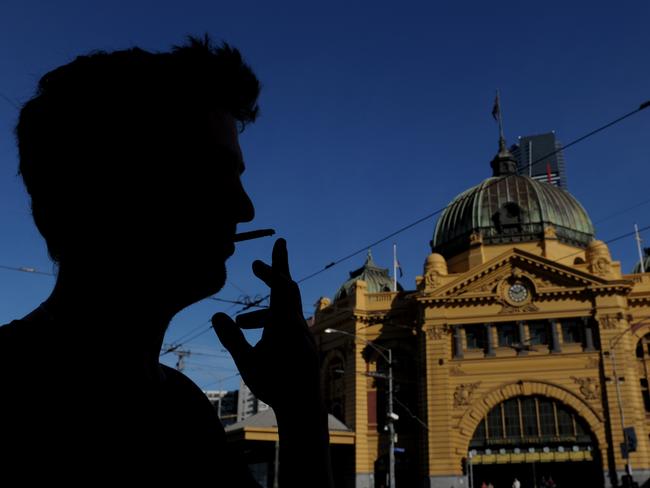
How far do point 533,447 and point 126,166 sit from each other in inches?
1543

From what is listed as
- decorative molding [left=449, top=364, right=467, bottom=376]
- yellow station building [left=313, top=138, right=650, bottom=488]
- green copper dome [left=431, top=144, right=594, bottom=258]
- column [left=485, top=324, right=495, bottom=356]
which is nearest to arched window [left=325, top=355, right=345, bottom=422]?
yellow station building [left=313, top=138, right=650, bottom=488]

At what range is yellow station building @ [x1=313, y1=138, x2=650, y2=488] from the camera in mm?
36062

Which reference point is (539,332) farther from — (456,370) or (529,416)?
(456,370)

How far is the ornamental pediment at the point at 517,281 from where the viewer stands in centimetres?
3816

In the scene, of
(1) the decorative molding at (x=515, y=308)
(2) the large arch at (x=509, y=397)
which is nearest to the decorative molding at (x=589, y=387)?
(2) the large arch at (x=509, y=397)

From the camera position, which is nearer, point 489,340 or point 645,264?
point 489,340

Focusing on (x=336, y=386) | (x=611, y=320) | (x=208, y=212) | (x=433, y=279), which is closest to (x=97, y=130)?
(x=208, y=212)

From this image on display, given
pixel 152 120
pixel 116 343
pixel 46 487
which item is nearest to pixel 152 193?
pixel 152 120

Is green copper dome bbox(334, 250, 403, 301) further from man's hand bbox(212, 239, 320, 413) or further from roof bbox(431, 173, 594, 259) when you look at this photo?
man's hand bbox(212, 239, 320, 413)

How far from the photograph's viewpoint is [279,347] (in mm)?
1366

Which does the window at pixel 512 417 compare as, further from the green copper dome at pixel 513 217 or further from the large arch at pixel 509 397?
the green copper dome at pixel 513 217

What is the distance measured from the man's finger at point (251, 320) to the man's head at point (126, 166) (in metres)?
0.24

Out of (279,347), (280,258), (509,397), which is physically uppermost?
(509,397)

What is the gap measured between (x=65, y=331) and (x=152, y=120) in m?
0.46
